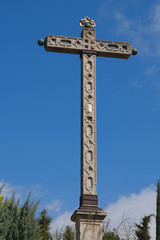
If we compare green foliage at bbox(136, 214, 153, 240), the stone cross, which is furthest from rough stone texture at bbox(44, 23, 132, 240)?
green foliage at bbox(136, 214, 153, 240)

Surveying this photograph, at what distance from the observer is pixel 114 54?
40.1 feet

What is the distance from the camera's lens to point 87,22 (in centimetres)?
1209

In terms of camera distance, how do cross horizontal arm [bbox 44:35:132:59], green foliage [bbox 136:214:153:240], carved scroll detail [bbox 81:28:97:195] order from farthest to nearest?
green foliage [bbox 136:214:153:240], cross horizontal arm [bbox 44:35:132:59], carved scroll detail [bbox 81:28:97:195]

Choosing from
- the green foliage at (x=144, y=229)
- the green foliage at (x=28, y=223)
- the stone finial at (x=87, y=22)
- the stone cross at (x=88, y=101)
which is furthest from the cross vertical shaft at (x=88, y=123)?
the green foliage at (x=144, y=229)

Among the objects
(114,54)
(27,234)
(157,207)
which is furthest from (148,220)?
(27,234)

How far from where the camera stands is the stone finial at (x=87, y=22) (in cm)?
1208

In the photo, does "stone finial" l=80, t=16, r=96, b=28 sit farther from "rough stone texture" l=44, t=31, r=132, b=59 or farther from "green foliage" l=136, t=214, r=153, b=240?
"green foliage" l=136, t=214, r=153, b=240

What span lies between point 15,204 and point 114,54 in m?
5.23

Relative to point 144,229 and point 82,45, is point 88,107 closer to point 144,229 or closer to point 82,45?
point 82,45

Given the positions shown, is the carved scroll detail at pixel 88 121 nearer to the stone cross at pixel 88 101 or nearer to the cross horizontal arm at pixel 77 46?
the stone cross at pixel 88 101

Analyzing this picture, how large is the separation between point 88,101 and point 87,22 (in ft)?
8.28

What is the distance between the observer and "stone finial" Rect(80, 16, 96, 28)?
12078 mm

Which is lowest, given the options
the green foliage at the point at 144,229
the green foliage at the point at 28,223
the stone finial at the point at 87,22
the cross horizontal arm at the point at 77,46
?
the green foliage at the point at 28,223

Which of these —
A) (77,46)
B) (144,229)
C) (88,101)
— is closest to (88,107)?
(88,101)
